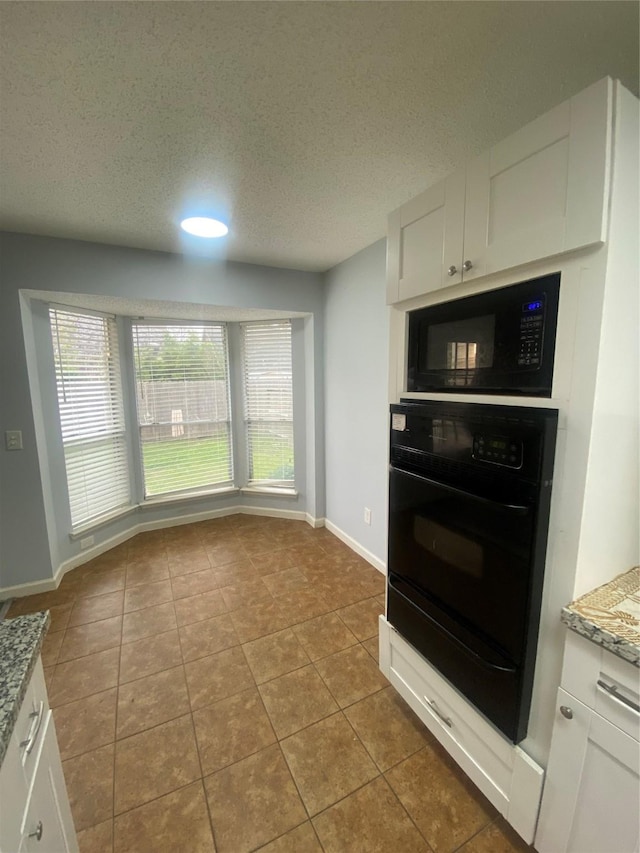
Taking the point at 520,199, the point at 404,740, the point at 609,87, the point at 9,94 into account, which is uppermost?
the point at 9,94

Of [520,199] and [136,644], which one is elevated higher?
[520,199]

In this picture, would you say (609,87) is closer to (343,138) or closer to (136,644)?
(343,138)

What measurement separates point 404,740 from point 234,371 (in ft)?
10.4

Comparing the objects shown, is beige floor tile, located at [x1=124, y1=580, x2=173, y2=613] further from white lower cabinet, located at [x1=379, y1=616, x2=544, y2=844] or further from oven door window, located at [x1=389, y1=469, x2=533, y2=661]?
oven door window, located at [x1=389, y1=469, x2=533, y2=661]

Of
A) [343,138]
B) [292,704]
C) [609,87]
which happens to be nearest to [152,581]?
[292,704]

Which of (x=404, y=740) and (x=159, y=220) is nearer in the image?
(x=404, y=740)

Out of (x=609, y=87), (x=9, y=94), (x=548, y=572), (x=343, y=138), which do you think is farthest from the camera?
(x=343, y=138)

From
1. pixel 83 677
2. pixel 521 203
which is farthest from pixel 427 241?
pixel 83 677

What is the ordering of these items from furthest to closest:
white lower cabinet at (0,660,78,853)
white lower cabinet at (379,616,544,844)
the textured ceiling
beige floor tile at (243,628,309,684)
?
beige floor tile at (243,628,309,684)
white lower cabinet at (379,616,544,844)
the textured ceiling
white lower cabinet at (0,660,78,853)

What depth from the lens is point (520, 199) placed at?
101 centimetres

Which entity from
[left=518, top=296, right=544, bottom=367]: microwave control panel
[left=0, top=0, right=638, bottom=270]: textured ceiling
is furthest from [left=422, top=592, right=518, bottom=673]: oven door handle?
[left=0, top=0, right=638, bottom=270]: textured ceiling

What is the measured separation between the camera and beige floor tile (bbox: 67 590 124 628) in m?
2.24

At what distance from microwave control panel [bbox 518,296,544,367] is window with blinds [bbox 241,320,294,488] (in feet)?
8.68

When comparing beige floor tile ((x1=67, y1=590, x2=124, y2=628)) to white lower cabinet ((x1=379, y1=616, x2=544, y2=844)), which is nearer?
white lower cabinet ((x1=379, y1=616, x2=544, y2=844))
